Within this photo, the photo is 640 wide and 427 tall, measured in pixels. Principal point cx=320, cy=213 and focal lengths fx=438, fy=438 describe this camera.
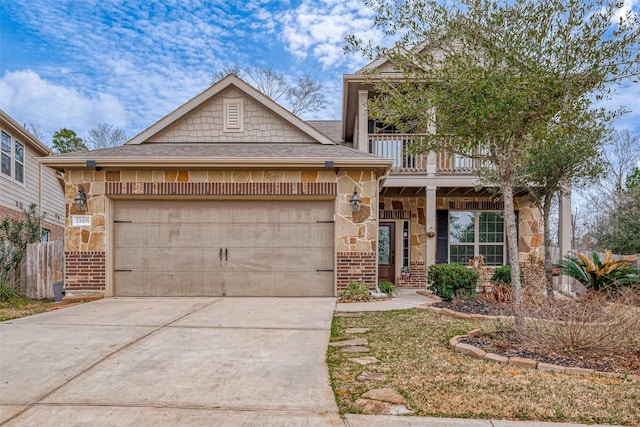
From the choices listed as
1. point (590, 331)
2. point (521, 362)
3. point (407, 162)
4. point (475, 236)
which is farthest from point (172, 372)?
point (475, 236)

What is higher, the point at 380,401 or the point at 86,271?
the point at 86,271

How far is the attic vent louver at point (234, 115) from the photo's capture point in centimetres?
1055

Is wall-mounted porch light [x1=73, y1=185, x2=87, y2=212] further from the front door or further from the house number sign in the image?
the front door

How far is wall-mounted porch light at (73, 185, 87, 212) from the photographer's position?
8625 millimetres

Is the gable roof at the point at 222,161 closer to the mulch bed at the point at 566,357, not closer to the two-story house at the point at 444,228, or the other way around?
the two-story house at the point at 444,228

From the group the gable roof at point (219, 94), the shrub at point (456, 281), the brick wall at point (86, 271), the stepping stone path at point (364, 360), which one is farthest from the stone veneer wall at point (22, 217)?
the stepping stone path at point (364, 360)

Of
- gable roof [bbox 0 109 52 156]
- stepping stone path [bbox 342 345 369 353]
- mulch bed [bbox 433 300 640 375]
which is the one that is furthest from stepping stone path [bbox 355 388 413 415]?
gable roof [bbox 0 109 52 156]

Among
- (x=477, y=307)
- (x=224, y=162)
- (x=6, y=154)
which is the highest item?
(x=6, y=154)

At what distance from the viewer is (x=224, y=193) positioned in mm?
8750

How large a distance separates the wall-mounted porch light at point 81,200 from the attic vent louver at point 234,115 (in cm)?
346

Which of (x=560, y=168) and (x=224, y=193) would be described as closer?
(x=560, y=168)

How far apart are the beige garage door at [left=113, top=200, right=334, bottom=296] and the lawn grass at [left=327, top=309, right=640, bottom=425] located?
4.09 m

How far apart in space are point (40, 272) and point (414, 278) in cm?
927

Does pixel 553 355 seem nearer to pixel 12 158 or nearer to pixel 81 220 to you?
pixel 81 220
